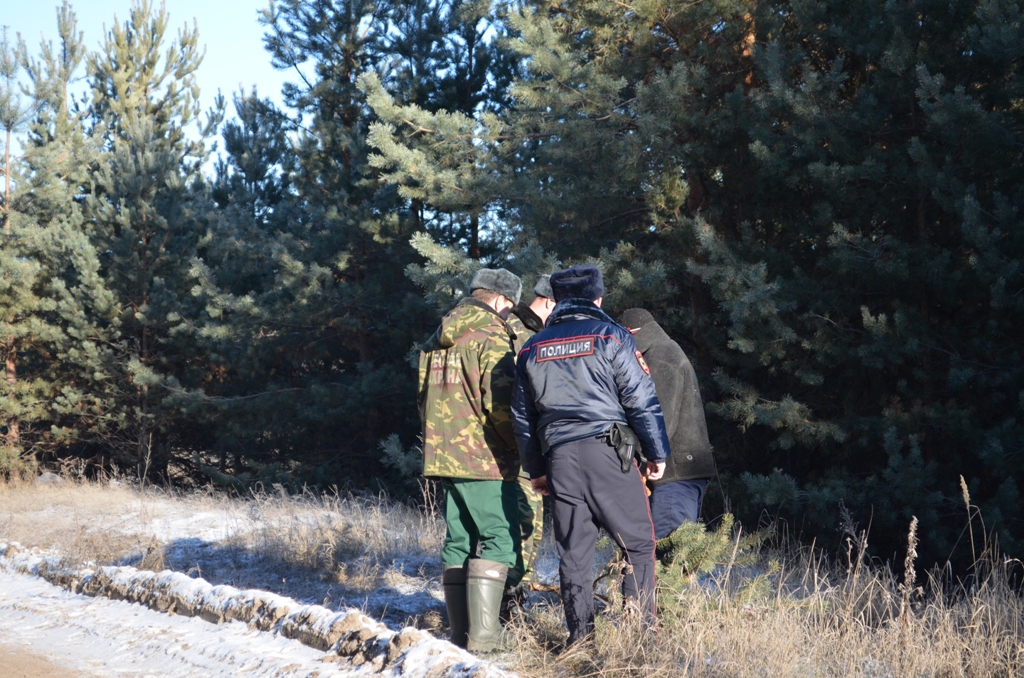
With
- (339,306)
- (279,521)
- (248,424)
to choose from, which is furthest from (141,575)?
(248,424)

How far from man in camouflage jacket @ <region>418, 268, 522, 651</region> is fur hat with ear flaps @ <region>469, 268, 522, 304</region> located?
0.35 ft

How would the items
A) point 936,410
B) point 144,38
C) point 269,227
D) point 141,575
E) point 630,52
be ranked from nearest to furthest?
point 141,575 < point 936,410 < point 630,52 < point 269,227 < point 144,38

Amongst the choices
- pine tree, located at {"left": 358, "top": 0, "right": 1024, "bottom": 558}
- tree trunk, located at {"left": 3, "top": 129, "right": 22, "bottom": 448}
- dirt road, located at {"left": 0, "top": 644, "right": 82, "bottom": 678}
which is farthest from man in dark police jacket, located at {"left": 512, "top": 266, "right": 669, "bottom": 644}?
tree trunk, located at {"left": 3, "top": 129, "right": 22, "bottom": 448}

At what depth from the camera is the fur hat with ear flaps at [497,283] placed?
4.37 metres

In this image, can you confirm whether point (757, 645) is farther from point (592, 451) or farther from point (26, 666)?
point (26, 666)

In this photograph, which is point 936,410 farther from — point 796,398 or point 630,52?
point 630,52

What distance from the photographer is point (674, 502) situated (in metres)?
4.40

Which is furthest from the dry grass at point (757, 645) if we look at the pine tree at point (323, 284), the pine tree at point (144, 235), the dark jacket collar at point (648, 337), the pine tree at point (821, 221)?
the pine tree at point (144, 235)

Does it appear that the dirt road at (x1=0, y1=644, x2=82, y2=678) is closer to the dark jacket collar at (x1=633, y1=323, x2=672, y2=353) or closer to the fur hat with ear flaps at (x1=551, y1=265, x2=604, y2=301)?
the fur hat with ear flaps at (x1=551, y1=265, x2=604, y2=301)

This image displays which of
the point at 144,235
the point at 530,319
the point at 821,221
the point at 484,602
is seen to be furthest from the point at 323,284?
the point at 484,602

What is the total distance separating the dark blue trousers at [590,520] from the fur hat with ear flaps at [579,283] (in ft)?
2.26

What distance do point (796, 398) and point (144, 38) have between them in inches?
708

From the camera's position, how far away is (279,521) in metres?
8.12

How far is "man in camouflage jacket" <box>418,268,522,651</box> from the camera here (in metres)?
4.13
